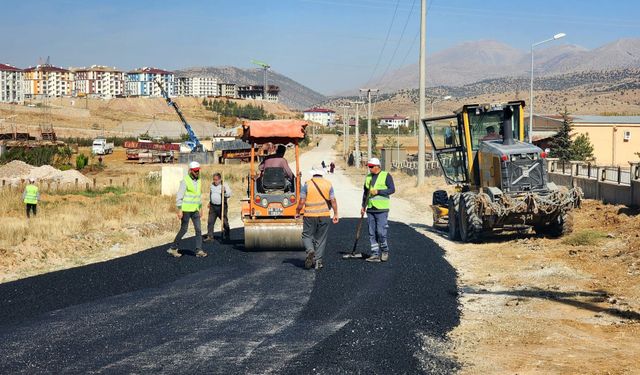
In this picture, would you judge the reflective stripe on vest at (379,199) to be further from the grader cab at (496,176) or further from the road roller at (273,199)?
→ the grader cab at (496,176)

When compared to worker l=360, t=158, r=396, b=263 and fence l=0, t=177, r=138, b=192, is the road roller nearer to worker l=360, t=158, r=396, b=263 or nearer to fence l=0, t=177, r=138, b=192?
worker l=360, t=158, r=396, b=263

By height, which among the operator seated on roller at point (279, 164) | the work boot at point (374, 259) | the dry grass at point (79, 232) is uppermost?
the operator seated on roller at point (279, 164)

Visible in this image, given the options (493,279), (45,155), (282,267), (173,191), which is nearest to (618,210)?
(493,279)

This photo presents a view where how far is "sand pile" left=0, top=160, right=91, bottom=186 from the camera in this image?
46156mm

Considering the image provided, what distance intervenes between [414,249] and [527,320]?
6.67m

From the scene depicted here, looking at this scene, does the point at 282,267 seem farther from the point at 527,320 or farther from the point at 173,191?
the point at 173,191

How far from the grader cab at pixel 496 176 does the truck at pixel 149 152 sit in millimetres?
62024

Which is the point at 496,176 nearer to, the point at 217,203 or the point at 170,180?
the point at 217,203

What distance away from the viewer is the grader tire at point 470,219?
1670cm

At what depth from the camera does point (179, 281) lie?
466 inches

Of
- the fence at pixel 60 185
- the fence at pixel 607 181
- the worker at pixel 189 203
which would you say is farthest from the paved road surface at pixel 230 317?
the fence at pixel 60 185

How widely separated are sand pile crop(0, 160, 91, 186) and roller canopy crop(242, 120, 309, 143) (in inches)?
1233

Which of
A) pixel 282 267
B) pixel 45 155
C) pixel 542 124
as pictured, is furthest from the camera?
pixel 542 124

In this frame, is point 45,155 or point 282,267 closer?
point 282,267
